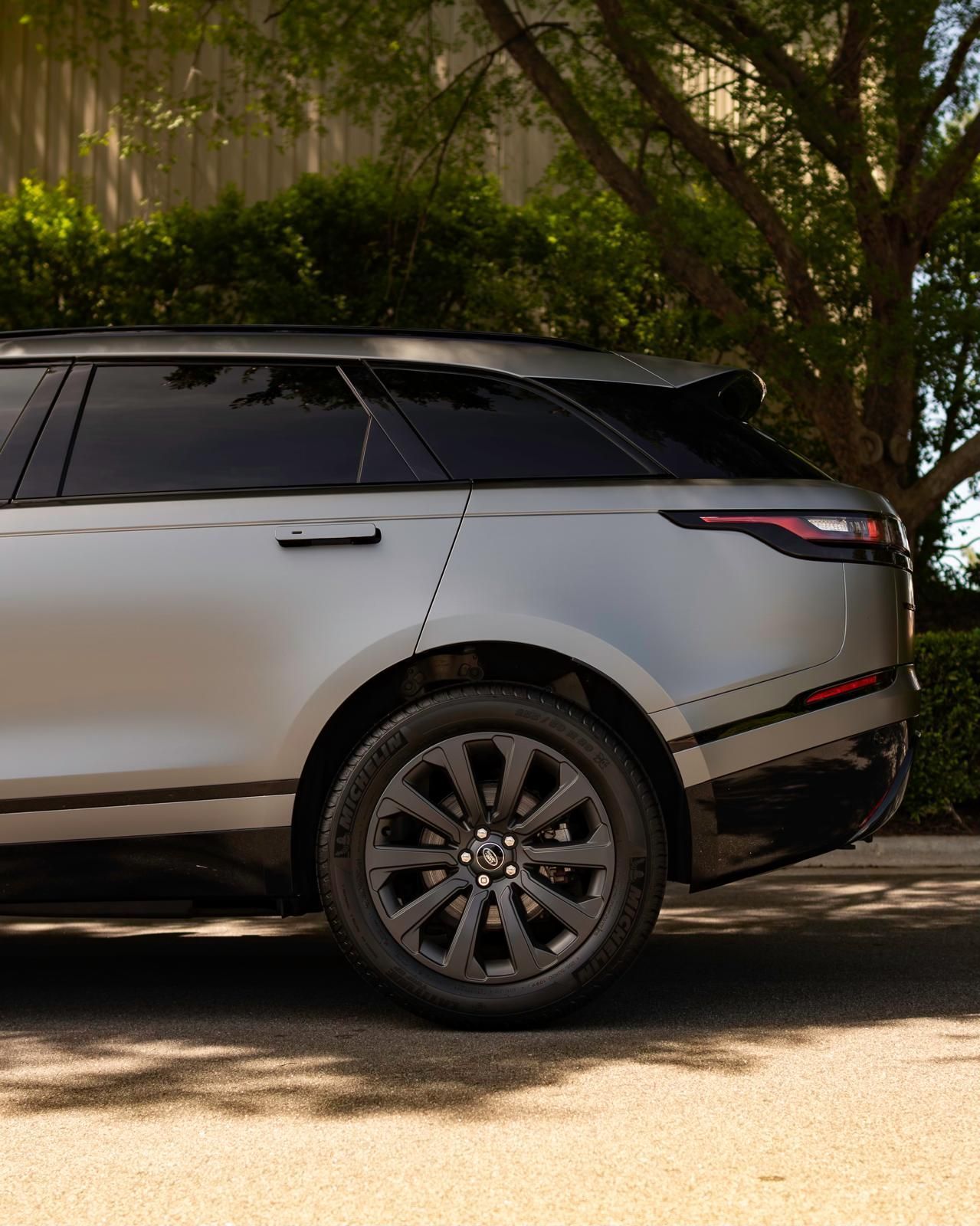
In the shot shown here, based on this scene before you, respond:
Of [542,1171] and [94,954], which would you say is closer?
[542,1171]

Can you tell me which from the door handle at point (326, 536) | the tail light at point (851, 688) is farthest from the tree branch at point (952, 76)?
the door handle at point (326, 536)

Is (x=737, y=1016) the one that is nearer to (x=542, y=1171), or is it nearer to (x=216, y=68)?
(x=542, y=1171)

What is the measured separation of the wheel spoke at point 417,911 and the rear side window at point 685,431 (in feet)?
4.44

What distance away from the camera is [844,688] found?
425cm

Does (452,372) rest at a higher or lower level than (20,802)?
higher

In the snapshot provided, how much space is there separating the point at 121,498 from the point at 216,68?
11.9m

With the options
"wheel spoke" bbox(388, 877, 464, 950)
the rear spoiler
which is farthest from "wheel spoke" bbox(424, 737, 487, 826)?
the rear spoiler

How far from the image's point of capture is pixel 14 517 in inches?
168

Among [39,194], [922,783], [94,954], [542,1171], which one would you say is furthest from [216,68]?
[542,1171]

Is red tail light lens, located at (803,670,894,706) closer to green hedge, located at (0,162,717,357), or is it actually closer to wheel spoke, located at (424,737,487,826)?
wheel spoke, located at (424,737,487,826)

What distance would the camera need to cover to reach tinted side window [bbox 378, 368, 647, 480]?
4332 millimetres

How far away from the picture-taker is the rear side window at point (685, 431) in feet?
14.3

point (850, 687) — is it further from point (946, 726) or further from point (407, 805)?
point (946, 726)

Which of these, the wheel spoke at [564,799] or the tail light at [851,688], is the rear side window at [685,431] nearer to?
the tail light at [851,688]
